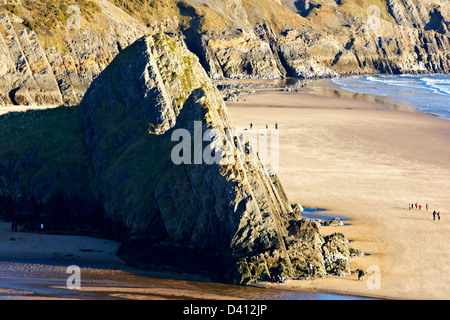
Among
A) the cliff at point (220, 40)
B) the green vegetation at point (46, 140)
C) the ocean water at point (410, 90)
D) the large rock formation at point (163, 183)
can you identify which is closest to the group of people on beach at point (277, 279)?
the large rock formation at point (163, 183)

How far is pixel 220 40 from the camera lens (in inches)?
5079

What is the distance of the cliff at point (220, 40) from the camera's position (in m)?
75.1

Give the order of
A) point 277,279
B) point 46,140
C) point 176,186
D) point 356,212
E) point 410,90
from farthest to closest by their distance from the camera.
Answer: point 410,90, point 46,140, point 356,212, point 176,186, point 277,279

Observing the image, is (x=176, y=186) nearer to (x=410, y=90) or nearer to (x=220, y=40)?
(x=410, y=90)

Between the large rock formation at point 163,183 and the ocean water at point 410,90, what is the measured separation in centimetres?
5407

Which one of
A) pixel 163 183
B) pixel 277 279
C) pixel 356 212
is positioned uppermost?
pixel 163 183

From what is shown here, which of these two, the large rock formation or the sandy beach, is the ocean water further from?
the large rock formation

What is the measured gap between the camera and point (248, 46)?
135m

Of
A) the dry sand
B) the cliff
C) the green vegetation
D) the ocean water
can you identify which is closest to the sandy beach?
the dry sand

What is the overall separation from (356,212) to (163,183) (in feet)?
46.8

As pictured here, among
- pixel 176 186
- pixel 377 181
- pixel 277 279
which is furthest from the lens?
pixel 377 181

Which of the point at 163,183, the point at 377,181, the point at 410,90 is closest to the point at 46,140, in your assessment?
the point at 163,183

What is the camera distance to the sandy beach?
2295cm

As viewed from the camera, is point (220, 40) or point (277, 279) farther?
point (220, 40)
